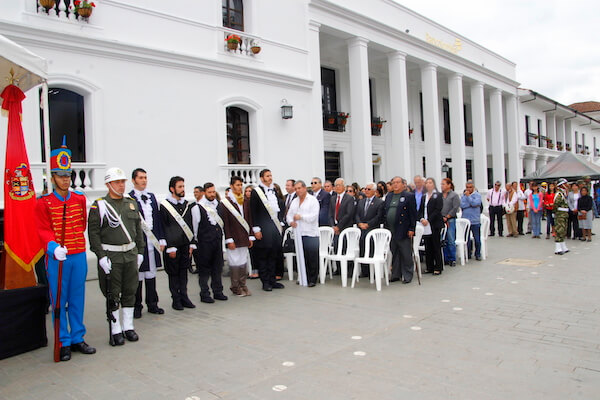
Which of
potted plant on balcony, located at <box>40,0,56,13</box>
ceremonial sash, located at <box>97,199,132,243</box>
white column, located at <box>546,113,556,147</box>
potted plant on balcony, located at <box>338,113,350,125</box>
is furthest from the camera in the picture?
white column, located at <box>546,113,556,147</box>

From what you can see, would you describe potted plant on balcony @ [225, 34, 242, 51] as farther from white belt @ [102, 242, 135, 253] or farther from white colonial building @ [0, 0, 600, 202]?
white belt @ [102, 242, 135, 253]

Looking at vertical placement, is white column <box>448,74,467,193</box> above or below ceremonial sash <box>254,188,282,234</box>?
above

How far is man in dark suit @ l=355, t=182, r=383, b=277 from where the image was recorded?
8.53 m

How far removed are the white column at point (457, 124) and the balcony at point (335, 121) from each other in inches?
257

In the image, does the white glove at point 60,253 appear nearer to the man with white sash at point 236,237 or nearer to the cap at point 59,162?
the cap at point 59,162

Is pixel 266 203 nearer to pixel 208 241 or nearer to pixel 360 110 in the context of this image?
pixel 208 241

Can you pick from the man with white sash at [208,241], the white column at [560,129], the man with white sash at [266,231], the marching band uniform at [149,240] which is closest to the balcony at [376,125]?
the man with white sash at [266,231]

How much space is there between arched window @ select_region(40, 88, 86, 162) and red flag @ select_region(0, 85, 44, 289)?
5084 mm

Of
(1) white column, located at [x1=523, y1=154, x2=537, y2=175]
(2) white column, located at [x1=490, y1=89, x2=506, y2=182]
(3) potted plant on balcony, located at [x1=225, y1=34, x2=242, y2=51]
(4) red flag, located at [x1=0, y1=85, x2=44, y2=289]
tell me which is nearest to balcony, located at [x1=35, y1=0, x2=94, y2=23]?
(3) potted plant on balcony, located at [x1=225, y1=34, x2=242, y2=51]

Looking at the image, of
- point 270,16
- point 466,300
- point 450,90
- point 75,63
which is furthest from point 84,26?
point 450,90

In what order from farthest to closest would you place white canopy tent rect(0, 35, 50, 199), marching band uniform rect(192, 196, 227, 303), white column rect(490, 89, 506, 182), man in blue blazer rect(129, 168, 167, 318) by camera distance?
white column rect(490, 89, 506, 182) → marching band uniform rect(192, 196, 227, 303) → man in blue blazer rect(129, 168, 167, 318) → white canopy tent rect(0, 35, 50, 199)

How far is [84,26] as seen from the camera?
10.1m

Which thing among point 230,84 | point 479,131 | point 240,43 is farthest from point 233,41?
point 479,131

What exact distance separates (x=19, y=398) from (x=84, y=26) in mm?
8664
